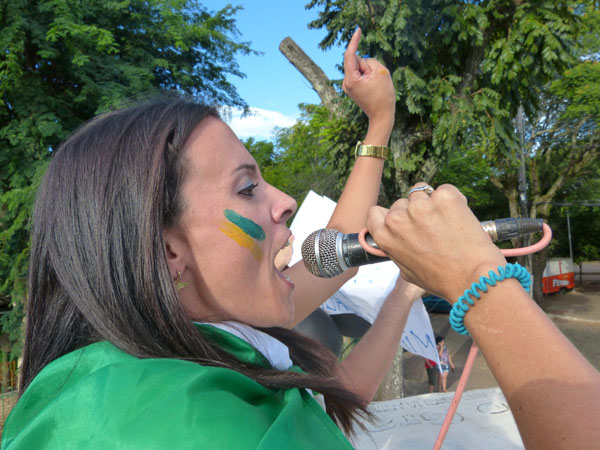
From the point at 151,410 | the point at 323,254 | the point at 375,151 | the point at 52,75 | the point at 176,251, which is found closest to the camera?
the point at 151,410

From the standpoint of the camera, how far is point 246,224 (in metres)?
1.23

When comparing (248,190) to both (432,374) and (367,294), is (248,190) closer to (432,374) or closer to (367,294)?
(367,294)

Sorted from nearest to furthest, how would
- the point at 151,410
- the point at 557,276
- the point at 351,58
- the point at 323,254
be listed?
the point at 151,410 → the point at 323,254 → the point at 351,58 → the point at 557,276

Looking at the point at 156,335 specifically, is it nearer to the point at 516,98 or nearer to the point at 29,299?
the point at 29,299

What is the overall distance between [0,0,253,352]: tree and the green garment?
5.47m

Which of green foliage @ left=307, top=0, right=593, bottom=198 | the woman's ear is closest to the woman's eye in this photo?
the woman's ear

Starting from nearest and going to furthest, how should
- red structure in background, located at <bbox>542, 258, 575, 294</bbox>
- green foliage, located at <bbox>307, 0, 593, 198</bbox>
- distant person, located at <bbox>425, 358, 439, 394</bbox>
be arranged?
green foliage, located at <bbox>307, 0, 593, 198</bbox> < distant person, located at <bbox>425, 358, 439, 394</bbox> < red structure in background, located at <bbox>542, 258, 575, 294</bbox>

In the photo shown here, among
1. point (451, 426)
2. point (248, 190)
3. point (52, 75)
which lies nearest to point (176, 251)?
point (248, 190)

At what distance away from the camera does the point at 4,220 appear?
655cm

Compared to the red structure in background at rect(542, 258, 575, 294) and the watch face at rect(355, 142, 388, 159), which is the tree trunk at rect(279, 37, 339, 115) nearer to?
the watch face at rect(355, 142, 388, 159)

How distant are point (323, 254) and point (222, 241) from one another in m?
0.35

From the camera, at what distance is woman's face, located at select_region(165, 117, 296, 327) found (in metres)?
1.17

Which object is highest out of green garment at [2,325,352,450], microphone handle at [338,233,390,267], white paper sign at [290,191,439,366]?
microphone handle at [338,233,390,267]

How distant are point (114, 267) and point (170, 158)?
12.3 inches
